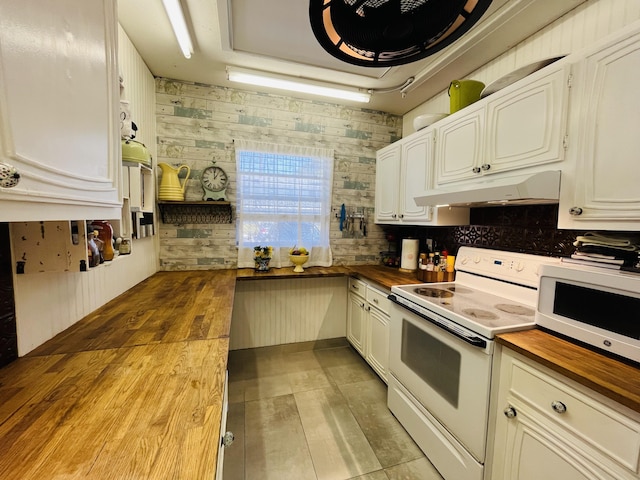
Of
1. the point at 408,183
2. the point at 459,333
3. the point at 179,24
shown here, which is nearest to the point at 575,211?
the point at 459,333

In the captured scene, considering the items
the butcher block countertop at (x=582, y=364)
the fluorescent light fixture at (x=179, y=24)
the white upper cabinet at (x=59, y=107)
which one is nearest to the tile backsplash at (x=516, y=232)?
the butcher block countertop at (x=582, y=364)

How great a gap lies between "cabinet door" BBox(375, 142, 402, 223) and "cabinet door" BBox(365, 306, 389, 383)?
36.5 inches

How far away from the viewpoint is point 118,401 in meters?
0.77

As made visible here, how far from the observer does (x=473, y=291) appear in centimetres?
185

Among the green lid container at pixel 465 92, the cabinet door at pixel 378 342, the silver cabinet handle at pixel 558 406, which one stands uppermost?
the green lid container at pixel 465 92

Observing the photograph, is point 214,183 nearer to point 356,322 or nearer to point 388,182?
point 388,182

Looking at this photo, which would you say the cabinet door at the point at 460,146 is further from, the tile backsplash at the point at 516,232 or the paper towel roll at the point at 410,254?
the paper towel roll at the point at 410,254

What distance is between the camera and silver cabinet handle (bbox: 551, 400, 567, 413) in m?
0.96

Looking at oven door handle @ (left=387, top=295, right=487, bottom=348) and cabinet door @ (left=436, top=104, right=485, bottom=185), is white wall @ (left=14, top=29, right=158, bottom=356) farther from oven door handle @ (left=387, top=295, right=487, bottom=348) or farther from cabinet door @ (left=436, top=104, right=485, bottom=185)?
cabinet door @ (left=436, top=104, right=485, bottom=185)

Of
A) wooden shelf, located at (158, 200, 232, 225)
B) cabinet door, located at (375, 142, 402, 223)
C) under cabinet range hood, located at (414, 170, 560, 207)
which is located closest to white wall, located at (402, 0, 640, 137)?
under cabinet range hood, located at (414, 170, 560, 207)

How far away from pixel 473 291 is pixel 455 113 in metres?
1.25

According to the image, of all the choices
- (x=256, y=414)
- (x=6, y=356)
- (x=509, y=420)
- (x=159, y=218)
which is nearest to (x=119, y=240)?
(x=6, y=356)

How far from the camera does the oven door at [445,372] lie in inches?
48.9

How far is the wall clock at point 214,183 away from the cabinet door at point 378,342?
5.73 feet
